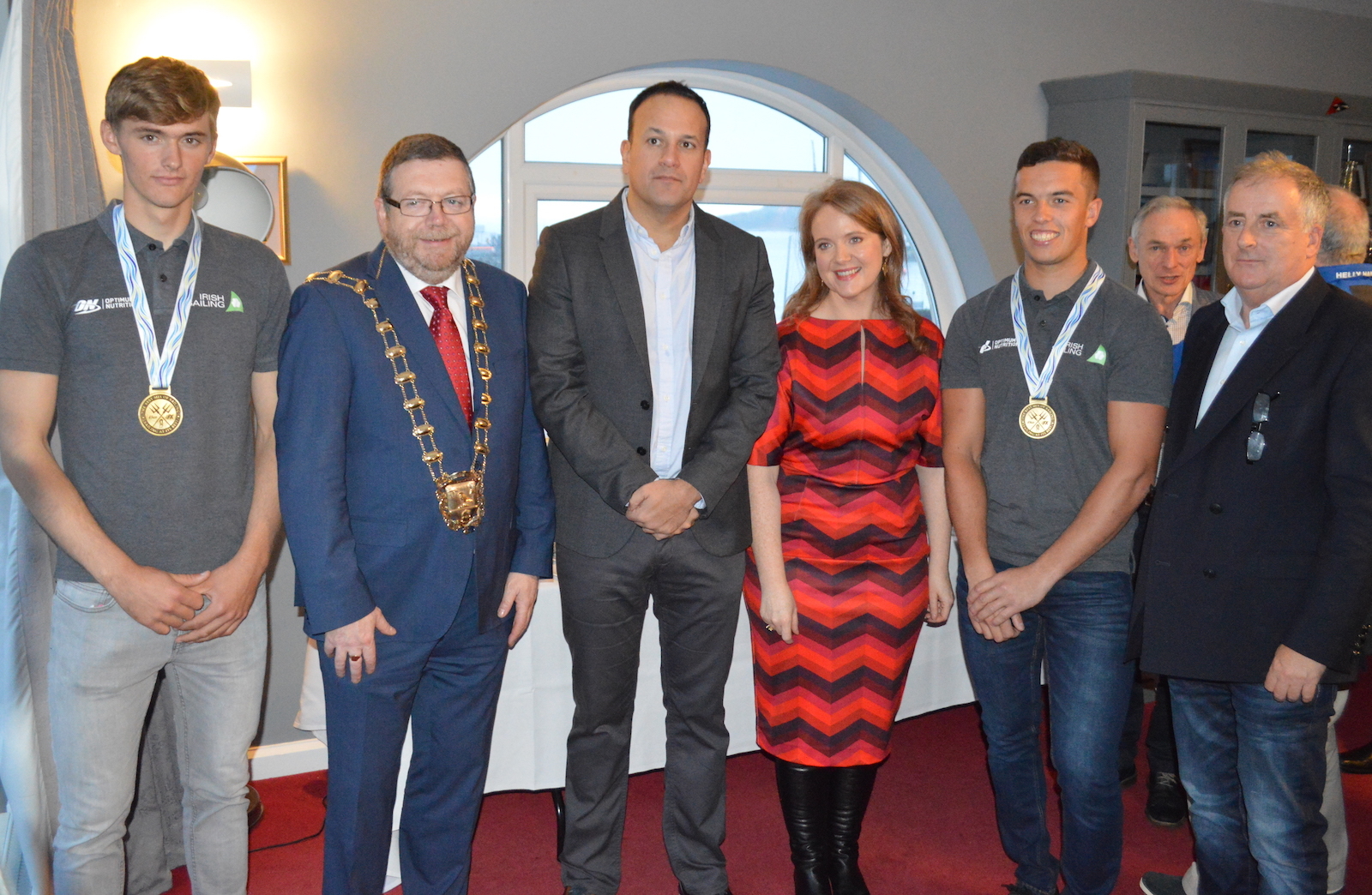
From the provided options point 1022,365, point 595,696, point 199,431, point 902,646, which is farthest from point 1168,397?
point 199,431

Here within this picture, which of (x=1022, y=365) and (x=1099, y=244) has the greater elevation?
(x=1099, y=244)

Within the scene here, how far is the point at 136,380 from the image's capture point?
1.86 meters

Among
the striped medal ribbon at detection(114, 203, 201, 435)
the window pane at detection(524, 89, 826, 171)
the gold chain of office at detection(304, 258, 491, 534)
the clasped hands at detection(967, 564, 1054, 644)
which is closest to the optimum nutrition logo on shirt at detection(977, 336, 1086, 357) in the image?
the clasped hands at detection(967, 564, 1054, 644)

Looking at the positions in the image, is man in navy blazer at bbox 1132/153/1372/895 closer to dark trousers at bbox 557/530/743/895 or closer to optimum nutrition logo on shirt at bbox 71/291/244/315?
dark trousers at bbox 557/530/743/895

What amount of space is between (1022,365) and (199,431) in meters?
1.75

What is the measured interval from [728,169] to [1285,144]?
2674 mm

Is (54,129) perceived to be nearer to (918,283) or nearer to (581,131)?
(581,131)

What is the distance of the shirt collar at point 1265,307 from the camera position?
6.26ft

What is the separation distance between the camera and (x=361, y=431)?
192 cm

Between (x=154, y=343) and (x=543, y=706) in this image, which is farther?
(x=543, y=706)

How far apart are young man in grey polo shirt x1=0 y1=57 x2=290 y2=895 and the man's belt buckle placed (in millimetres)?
395

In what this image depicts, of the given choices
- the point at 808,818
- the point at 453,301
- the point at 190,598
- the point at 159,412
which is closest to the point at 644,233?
the point at 453,301

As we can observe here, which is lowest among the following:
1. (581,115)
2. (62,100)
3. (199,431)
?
(199,431)

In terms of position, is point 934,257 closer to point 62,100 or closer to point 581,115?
point 581,115
